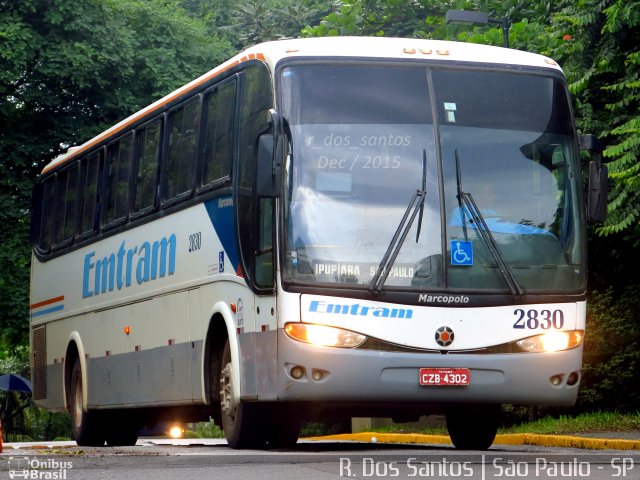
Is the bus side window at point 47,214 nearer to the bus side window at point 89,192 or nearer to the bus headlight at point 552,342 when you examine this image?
the bus side window at point 89,192

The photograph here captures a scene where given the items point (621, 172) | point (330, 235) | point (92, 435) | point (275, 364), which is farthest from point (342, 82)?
point (92, 435)

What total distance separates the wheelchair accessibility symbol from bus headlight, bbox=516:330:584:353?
0.83 m

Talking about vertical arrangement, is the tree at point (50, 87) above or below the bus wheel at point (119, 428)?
above

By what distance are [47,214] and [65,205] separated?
1.22 m

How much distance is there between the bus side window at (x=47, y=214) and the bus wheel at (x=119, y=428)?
3100 millimetres

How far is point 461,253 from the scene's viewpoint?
1305 cm

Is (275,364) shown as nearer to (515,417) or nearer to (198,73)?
(515,417)

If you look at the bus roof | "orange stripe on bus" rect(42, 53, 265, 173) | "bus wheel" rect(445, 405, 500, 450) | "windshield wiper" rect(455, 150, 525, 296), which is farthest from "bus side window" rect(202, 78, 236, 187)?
"bus wheel" rect(445, 405, 500, 450)

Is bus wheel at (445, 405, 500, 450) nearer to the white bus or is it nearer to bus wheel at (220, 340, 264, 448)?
the white bus

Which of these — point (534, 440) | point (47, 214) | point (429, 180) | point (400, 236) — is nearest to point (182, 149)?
point (429, 180)

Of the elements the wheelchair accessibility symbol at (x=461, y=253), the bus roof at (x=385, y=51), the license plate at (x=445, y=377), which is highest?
the bus roof at (x=385, y=51)

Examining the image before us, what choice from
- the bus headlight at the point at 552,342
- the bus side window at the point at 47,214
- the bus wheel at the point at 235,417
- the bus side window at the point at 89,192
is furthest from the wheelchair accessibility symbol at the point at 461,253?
the bus side window at the point at 47,214

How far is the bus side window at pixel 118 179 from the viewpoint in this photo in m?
18.3

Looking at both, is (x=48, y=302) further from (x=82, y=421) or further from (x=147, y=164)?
(x=147, y=164)
